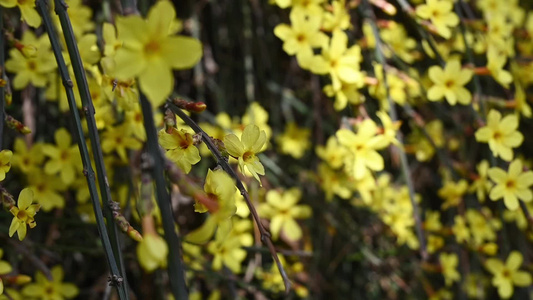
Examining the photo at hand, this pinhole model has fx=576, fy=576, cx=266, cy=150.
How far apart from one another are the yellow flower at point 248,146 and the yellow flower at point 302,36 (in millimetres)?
438

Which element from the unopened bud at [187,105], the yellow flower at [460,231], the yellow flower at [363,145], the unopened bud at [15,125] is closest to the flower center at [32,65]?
the unopened bud at [15,125]

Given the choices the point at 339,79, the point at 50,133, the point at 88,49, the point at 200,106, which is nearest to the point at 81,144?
the point at 200,106

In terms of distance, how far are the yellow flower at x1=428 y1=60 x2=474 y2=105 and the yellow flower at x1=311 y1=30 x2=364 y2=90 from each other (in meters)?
0.15

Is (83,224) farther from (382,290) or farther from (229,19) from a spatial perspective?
(382,290)

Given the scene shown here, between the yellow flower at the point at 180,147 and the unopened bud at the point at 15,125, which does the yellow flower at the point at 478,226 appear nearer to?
the yellow flower at the point at 180,147

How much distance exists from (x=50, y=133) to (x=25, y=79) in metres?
0.40

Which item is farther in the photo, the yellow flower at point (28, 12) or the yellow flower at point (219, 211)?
the yellow flower at point (28, 12)

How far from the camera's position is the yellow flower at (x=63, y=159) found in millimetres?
1130

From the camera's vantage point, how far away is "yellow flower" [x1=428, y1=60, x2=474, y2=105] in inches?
45.4

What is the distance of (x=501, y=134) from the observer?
116cm

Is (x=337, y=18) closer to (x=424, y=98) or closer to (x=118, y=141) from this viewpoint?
(x=424, y=98)

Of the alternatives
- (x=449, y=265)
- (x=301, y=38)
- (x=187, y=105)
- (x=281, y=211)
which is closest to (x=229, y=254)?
(x=281, y=211)

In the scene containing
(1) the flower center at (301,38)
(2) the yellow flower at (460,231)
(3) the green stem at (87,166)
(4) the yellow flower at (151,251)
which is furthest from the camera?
(2) the yellow flower at (460,231)

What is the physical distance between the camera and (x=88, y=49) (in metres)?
0.97
